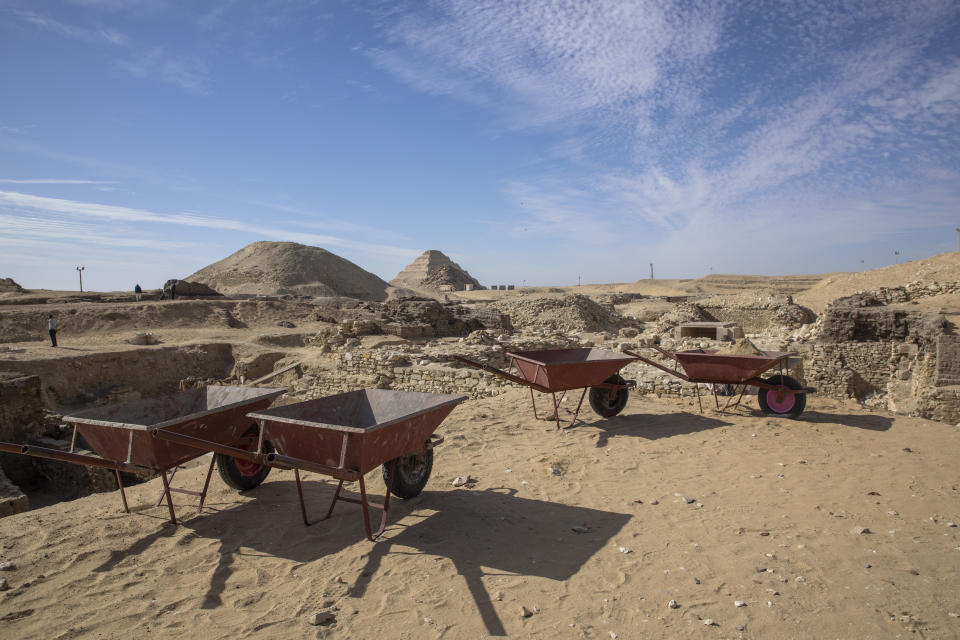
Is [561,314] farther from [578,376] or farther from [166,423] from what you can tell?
[166,423]

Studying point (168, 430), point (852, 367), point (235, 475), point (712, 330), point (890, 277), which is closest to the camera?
point (168, 430)

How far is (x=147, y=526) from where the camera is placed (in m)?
3.87

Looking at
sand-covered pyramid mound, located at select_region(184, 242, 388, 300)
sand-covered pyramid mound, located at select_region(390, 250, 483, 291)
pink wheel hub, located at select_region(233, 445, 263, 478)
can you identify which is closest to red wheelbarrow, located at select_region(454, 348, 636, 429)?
pink wheel hub, located at select_region(233, 445, 263, 478)

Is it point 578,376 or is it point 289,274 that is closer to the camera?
point 578,376

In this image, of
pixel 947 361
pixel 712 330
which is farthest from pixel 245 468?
pixel 712 330

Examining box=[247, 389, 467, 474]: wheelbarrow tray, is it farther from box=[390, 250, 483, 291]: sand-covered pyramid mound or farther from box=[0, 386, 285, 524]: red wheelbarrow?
box=[390, 250, 483, 291]: sand-covered pyramid mound

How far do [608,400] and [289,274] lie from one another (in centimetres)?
4461

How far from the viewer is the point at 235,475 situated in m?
4.44

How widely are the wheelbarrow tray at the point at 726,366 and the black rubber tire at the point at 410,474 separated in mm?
3858

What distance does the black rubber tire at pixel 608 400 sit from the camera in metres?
6.66

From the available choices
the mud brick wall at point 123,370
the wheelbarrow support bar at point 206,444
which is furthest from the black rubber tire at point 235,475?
the mud brick wall at point 123,370

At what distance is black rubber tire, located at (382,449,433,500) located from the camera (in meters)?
4.11

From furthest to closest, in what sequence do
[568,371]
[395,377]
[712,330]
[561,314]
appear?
[561,314]
[712,330]
[395,377]
[568,371]

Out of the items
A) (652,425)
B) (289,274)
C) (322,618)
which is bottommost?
(322,618)
